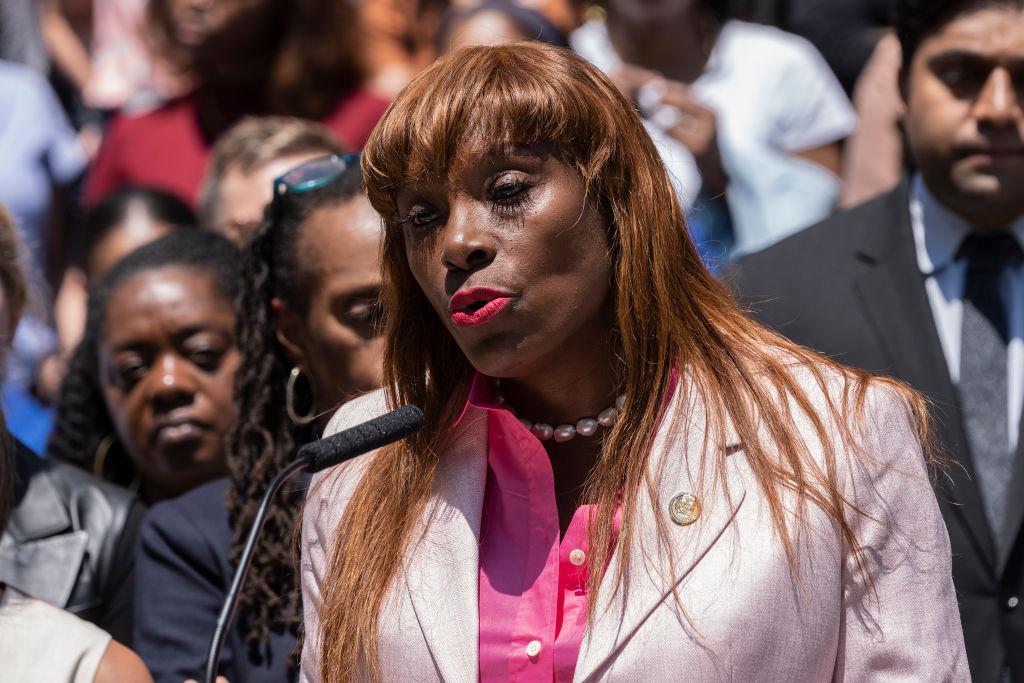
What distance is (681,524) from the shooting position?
83.3 inches

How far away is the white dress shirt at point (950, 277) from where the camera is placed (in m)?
3.27

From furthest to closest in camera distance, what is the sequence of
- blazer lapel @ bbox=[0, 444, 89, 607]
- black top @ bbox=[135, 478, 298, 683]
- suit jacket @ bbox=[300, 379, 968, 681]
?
blazer lapel @ bbox=[0, 444, 89, 607]
black top @ bbox=[135, 478, 298, 683]
suit jacket @ bbox=[300, 379, 968, 681]

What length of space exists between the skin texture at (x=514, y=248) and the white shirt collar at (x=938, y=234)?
1450 mm

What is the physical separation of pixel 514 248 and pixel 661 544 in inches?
20.3

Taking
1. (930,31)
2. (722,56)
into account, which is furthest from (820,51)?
(930,31)

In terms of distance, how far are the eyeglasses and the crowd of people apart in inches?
0.8

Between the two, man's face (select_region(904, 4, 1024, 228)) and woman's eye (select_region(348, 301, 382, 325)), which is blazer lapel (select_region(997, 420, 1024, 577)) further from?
woman's eye (select_region(348, 301, 382, 325))

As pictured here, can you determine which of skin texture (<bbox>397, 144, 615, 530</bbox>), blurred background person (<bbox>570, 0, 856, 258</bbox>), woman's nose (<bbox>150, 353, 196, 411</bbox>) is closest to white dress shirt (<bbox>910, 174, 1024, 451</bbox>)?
blurred background person (<bbox>570, 0, 856, 258</bbox>)

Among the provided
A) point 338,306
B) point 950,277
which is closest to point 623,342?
point 338,306

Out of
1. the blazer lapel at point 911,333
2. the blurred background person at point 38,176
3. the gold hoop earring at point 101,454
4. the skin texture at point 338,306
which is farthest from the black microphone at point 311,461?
the blurred background person at point 38,176

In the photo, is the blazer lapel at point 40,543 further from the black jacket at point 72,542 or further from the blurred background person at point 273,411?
the blurred background person at point 273,411

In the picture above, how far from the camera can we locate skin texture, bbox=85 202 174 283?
4.73m

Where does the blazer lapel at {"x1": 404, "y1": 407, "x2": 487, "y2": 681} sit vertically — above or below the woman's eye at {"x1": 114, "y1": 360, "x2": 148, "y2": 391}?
above

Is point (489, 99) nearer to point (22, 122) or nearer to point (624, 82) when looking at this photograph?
point (624, 82)
